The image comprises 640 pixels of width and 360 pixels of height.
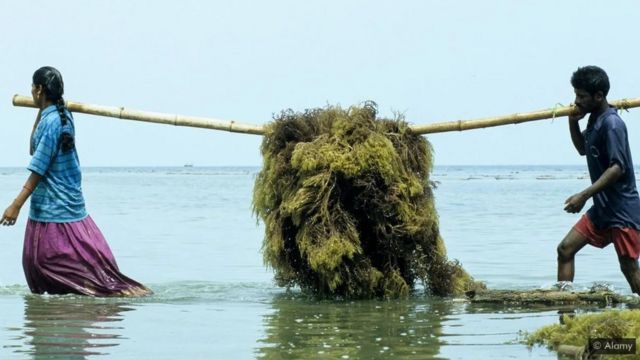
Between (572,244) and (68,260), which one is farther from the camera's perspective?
(68,260)

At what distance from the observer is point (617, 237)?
867 cm

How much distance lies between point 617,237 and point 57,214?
14.9 feet

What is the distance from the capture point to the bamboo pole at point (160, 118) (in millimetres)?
10391

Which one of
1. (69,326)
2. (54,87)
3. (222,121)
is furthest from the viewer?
(222,121)

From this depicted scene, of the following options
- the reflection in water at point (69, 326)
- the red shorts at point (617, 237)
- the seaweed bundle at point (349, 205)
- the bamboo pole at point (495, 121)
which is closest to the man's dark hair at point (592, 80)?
the bamboo pole at point (495, 121)

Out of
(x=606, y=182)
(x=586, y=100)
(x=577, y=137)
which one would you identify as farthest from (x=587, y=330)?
(x=577, y=137)

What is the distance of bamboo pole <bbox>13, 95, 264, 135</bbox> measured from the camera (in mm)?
10391

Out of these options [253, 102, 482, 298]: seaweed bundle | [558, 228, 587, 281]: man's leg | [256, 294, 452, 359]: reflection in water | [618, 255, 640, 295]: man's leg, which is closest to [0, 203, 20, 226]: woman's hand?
[253, 102, 482, 298]: seaweed bundle

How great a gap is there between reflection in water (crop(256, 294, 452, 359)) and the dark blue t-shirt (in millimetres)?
1439

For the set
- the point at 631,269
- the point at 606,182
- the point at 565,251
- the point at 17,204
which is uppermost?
the point at 606,182

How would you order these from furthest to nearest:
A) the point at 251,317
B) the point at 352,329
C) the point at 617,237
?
the point at 251,317 < the point at 617,237 < the point at 352,329

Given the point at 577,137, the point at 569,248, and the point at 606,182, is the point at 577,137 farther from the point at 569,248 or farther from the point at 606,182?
the point at 569,248

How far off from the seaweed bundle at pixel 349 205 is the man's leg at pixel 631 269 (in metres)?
1.75

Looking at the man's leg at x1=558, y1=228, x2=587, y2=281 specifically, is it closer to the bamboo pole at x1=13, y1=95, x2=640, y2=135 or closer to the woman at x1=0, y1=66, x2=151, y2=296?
the bamboo pole at x1=13, y1=95, x2=640, y2=135
